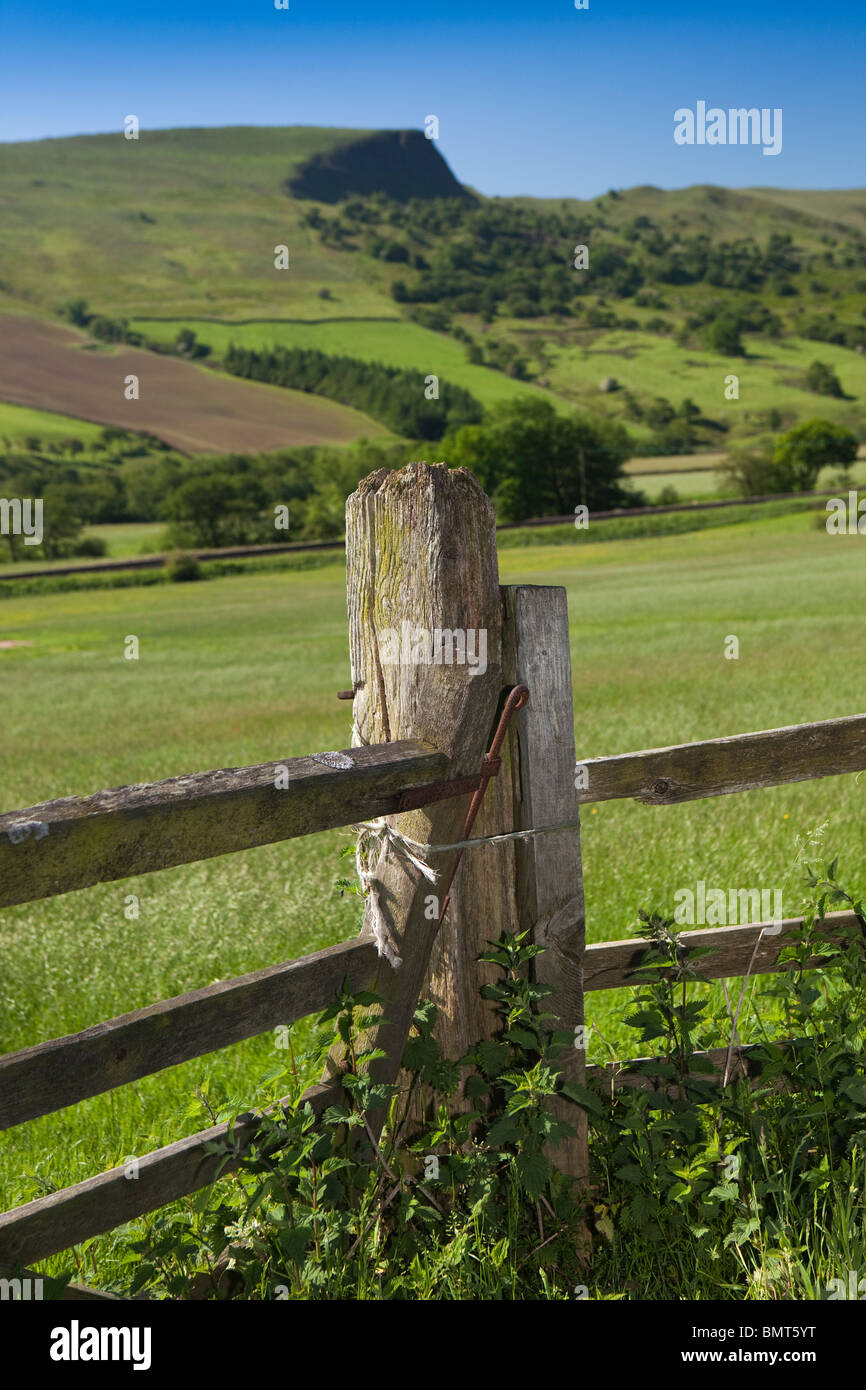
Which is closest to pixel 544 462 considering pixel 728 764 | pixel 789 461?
pixel 789 461

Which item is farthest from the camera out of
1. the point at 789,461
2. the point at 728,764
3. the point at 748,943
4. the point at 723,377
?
the point at 723,377

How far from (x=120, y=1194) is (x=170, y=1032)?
0.42m

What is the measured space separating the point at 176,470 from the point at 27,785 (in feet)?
340

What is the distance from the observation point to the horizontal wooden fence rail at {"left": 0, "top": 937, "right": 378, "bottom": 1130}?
2463 mm

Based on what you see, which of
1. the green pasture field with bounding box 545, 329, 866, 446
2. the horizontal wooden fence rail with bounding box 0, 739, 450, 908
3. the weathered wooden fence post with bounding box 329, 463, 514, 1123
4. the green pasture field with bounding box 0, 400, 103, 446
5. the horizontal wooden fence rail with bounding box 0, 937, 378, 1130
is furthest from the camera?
the green pasture field with bounding box 0, 400, 103, 446

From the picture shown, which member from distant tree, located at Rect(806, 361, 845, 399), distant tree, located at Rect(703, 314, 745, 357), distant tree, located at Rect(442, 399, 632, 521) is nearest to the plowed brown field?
distant tree, located at Rect(442, 399, 632, 521)

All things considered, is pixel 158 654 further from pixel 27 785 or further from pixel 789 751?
pixel 789 751

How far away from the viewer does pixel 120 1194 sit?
107 inches

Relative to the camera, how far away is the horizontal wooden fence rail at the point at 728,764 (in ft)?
11.7

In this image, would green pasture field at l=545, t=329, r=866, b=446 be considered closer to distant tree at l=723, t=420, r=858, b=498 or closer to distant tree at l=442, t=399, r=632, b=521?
distant tree at l=723, t=420, r=858, b=498

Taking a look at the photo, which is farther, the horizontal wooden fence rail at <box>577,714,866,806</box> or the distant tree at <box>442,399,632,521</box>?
the distant tree at <box>442,399,632,521</box>

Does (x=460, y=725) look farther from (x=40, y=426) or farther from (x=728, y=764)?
(x=40, y=426)

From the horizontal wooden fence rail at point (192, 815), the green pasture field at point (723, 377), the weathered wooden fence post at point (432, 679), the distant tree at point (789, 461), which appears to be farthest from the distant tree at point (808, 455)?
the horizontal wooden fence rail at point (192, 815)
